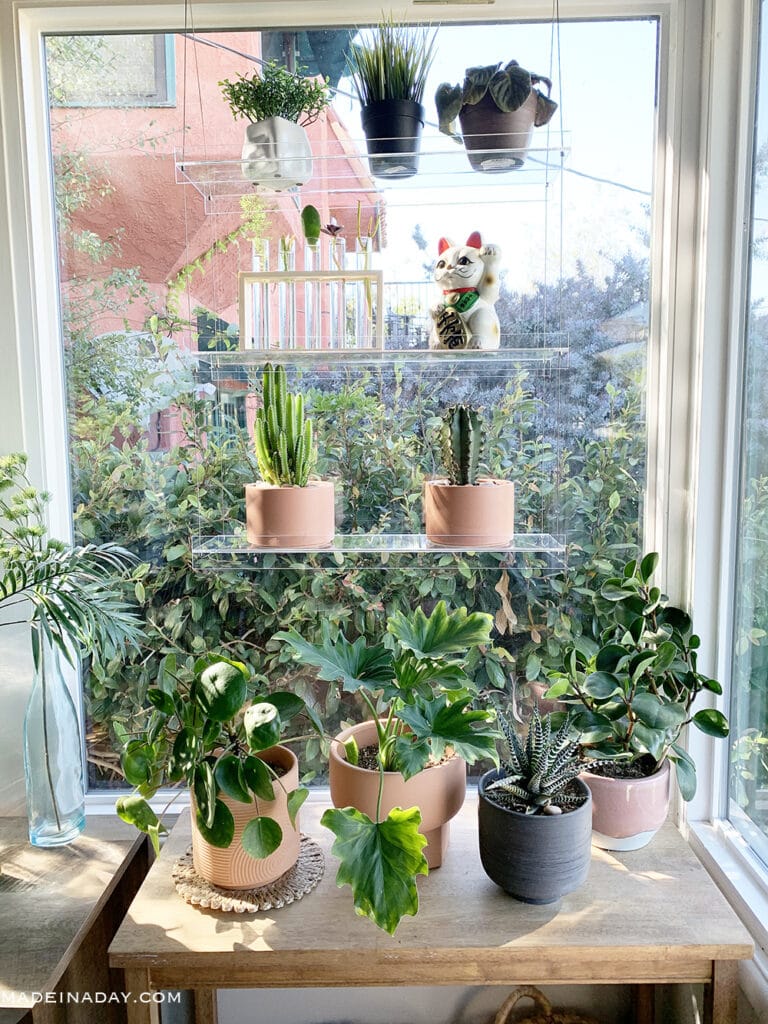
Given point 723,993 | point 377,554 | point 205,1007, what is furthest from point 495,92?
point 205,1007

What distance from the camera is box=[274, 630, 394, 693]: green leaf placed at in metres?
1.30

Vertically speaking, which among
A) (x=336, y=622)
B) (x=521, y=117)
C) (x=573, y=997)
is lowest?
(x=573, y=997)

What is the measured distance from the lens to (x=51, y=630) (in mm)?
1343

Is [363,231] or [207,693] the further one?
[363,231]

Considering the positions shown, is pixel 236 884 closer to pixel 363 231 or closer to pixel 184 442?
pixel 184 442

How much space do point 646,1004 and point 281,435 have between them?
1335 mm

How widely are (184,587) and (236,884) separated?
63 cm

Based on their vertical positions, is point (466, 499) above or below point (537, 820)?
above

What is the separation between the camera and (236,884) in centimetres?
128

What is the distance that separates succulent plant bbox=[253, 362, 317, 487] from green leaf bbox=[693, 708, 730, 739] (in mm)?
814

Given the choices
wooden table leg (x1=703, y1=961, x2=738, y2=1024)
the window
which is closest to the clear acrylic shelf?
wooden table leg (x1=703, y1=961, x2=738, y2=1024)

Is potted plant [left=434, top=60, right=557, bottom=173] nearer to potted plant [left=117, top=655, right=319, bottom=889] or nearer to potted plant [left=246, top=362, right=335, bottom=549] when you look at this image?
potted plant [left=246, top=362, right=335, bottom=549]

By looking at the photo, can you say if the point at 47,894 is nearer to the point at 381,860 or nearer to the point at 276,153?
the point at 381,860

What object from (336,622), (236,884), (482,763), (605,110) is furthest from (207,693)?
(605,110)
